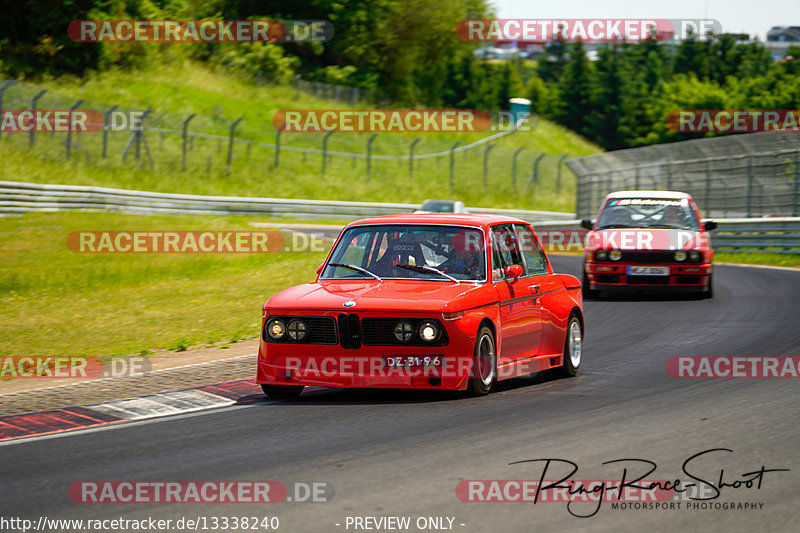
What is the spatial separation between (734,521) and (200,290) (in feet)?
54.5

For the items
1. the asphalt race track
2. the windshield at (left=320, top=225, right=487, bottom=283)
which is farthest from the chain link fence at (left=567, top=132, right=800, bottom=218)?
the windshield at (left=320, top=225, right=487, bottom=283)

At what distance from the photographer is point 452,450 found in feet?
22.0

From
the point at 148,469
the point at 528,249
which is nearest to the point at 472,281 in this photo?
the point at 528,249

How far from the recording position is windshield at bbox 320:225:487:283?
9.28 meters

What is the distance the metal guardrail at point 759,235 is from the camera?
27125mm

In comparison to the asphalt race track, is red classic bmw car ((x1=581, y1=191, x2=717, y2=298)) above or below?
below

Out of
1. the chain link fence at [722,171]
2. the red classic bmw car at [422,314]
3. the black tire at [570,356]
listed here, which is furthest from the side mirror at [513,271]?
the chain link fence at [722,171]

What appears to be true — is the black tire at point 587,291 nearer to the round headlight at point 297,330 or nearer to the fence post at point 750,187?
the round headlight at point 297,330

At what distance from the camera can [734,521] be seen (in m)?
5.13

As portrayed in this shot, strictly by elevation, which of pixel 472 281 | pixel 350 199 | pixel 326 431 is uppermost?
pixel 472 281

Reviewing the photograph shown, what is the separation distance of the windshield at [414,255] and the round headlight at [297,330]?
3.00 ft

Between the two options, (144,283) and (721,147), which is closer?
(144,283)

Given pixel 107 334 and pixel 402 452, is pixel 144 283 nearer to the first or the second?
pixel 107 334

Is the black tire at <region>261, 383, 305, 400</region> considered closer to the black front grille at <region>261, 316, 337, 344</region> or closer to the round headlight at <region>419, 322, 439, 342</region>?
the black front grille at <region>261, 316, 337, 344</region>
